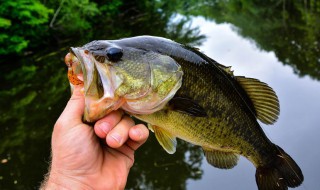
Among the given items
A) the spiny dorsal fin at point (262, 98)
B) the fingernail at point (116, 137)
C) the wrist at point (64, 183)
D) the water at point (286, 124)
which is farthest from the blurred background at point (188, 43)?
the fingernail at point (116, 137)

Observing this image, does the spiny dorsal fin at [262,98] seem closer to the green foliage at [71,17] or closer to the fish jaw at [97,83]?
the fish jaw at [97,83]

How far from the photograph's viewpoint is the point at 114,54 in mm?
2357

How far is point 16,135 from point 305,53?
11.7 m

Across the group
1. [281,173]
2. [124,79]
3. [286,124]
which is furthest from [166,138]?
[286,124]

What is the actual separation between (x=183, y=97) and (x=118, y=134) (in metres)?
0.51

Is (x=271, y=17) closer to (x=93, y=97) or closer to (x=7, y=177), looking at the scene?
(x=7, y=177)

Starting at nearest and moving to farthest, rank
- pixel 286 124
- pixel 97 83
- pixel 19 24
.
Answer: pixel 97 83, pixel 286 124, pixel 19 24

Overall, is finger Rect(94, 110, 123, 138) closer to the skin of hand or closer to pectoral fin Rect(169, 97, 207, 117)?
the skin of hand

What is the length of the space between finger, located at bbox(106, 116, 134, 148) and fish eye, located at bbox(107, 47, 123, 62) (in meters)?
0.47

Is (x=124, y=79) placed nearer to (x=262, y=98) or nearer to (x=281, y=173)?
(x=262, y=98)

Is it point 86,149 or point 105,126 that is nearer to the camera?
point 105,126

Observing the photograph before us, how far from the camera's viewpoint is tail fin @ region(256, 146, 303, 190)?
285 cm

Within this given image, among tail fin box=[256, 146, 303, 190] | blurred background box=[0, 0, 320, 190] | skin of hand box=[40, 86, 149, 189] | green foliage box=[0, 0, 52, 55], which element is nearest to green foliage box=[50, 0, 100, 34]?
blurred background box=[0, 0, 320, 190]

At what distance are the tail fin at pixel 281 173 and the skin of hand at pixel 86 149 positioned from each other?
1.01 meters
